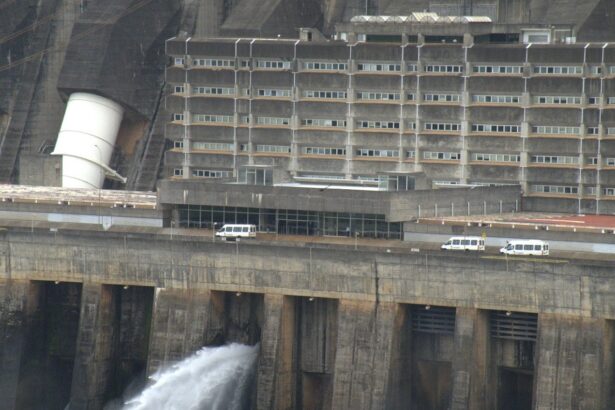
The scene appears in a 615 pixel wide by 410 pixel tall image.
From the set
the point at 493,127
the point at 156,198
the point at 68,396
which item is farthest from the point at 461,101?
the point at 68,396

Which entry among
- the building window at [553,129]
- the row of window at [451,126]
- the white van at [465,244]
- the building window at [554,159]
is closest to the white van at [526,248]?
the white van at [465,244]

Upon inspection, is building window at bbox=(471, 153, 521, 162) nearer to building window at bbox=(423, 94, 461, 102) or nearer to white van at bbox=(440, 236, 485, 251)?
building window at bbox=(423, 94, 461, 102)

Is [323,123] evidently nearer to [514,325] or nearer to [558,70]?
[558,70]

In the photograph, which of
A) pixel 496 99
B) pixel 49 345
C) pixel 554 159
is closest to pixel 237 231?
pixel 49 345

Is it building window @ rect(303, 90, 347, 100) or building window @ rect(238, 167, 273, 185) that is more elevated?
building window @ rect(303, 90, 347, 100)

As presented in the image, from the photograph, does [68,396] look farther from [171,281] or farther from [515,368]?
[515,368]

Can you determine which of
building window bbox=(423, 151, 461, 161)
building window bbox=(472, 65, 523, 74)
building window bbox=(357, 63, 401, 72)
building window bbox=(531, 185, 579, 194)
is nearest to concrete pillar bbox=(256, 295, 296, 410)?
building window bbox=(531, 185, 579, 194)
